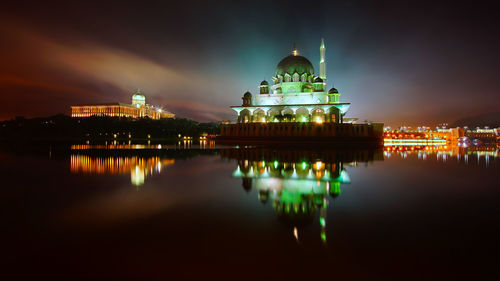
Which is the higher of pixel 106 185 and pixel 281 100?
pixel 281 100

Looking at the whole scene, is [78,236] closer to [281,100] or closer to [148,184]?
[148,184]

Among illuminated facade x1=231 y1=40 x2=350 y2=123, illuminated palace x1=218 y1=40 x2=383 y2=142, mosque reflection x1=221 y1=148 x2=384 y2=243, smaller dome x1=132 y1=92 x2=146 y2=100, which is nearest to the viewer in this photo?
mosque reflection x1=221 y1=148 x2=384 y2=243

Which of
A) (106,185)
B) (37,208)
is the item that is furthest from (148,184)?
(37,208)

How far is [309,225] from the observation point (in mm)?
4191

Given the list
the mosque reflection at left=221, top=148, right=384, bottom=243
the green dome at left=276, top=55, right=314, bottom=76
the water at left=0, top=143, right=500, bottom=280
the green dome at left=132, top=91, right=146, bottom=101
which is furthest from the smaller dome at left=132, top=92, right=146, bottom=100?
the mosque reflection at left=221, top=148, right=384, bottom=243

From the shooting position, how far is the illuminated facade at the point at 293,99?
44531mm

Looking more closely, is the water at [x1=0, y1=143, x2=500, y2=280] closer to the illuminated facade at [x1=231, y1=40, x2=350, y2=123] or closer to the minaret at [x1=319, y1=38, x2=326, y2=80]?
the illuminated facade at [x1=231, y1=40, x2=350, y2=123]

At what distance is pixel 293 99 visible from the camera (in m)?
47.4

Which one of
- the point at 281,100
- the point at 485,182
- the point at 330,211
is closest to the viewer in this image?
the point at 330,211

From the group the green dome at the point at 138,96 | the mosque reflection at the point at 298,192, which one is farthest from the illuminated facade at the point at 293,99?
the green dome at the point at 138,96

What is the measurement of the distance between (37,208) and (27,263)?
8.72ft

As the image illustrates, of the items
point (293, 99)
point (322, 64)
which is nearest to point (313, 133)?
point (293, 99)

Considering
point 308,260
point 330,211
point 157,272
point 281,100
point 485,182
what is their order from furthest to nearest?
point 281,100, point 485,182, point 330,211, point 308,260, point 157,272

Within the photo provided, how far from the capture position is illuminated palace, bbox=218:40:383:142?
127 feet
